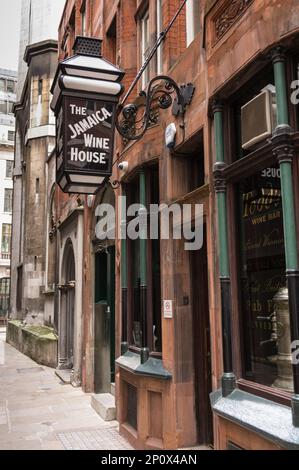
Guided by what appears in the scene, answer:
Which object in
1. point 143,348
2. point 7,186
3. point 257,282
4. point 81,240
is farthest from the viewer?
point 7,186

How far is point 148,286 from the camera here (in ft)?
22.4

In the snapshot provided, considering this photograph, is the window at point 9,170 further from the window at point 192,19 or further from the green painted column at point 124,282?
the window at point 192,19

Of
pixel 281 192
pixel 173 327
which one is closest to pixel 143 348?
pixel 173 327

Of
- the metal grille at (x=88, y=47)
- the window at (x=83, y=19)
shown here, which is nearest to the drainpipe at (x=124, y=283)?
the metal grille at (x=88, y=47)

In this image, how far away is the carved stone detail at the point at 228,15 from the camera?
4.34 metres

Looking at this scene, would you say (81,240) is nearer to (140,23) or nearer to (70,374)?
(70,374)

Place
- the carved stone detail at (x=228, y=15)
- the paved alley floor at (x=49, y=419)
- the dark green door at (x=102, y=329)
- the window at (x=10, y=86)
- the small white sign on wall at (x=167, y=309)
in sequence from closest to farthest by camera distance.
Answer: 1. the carved stone detail at (x=228, y=15)
2. the small white sign on wall at (x=167, y=309)
3. the paved alley floor at (x=49, y=419)
4. the dark green door at (x=102, y=329)
5. the window at (x=10, y=86)

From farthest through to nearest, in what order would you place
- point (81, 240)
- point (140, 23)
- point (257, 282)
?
1. point (81, 240)
2. point (140, 23)
3. point (257, 282)

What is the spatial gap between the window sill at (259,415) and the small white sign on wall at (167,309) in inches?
63.3

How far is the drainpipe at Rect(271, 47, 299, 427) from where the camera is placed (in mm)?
3541

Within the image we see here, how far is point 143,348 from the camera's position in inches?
259

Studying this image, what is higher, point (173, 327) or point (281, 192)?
point (281, 192)
